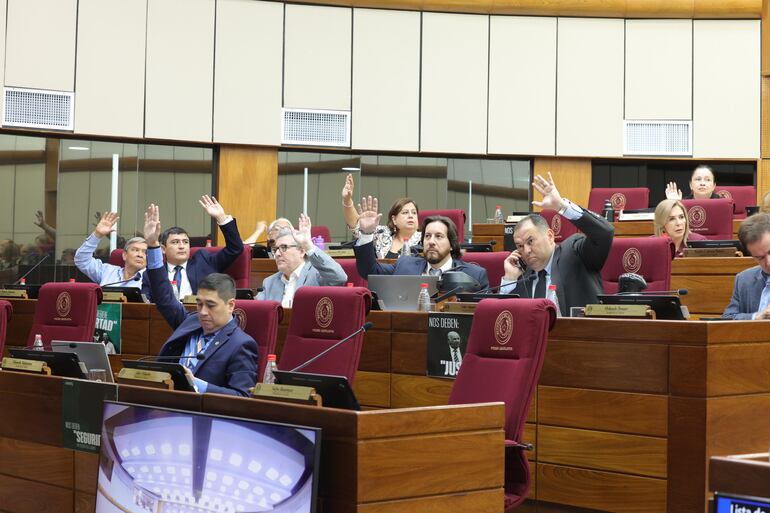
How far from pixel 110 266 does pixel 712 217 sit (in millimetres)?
4421

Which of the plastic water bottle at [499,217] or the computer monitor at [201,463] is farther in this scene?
the plastic water bottle at [499,217]

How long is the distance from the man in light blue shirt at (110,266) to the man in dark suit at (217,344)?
2343 mm

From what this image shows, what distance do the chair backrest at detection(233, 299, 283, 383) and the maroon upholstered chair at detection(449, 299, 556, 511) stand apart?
3.13ft

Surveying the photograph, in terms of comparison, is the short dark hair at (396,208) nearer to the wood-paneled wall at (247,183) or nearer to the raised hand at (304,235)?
the raised hand at (304,235)

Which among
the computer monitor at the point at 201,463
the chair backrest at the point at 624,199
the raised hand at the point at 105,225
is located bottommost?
the computer monitor at the point at 201,463

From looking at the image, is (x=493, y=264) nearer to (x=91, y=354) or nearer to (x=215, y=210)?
(x=215, y=210)

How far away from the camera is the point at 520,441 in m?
3.21

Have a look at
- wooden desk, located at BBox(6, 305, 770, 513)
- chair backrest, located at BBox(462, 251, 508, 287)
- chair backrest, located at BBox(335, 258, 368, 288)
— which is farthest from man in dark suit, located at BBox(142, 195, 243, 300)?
wooden desk, located at BBox(6, 305, 770, 513)

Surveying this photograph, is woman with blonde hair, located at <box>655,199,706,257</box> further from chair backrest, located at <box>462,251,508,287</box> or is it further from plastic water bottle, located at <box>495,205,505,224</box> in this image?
plastic water bottle, located at <box>495,205,505,224</box>

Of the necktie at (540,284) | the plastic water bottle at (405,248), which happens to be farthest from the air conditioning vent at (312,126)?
the necktie at (540,284)

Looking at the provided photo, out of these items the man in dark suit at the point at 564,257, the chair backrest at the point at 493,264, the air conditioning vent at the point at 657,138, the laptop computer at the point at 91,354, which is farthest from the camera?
the air conditioning vent at the point at 657,138

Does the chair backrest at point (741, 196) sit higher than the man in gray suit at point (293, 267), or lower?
higher

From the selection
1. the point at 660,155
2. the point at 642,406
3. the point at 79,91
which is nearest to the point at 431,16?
the point at 660,155

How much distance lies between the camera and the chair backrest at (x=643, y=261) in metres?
4.82
